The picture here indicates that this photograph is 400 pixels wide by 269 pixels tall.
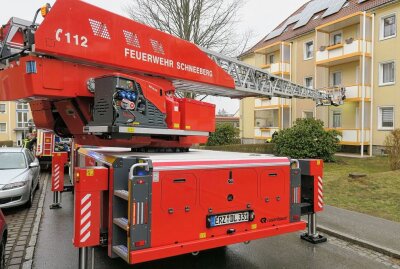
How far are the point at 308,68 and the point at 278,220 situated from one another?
2706 centimetres

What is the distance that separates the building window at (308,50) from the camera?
29848 millimetres

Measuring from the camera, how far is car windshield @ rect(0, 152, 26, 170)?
9.51 m

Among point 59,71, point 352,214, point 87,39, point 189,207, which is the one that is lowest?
point 352,214

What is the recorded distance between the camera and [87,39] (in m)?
4.85

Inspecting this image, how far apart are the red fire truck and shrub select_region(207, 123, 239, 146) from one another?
20.1m

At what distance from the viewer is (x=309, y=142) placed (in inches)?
723

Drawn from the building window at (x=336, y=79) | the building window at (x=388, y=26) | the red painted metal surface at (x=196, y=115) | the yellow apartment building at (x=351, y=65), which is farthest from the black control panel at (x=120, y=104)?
the building window at (x=336, y=79)

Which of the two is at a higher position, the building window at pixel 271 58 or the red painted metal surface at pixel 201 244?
the building window at pixel 271 58

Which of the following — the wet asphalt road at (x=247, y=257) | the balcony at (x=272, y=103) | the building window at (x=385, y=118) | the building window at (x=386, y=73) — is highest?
the building window at (x=386, y=73)

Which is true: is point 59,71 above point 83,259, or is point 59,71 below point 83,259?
above

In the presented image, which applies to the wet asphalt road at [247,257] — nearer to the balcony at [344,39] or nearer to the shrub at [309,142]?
the shrub at [309,142]

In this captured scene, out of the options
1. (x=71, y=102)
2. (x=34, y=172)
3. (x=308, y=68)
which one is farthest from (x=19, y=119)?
(x=71, y=102)

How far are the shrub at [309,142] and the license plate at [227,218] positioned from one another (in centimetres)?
1447

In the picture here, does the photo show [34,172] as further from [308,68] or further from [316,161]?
[308,68]
